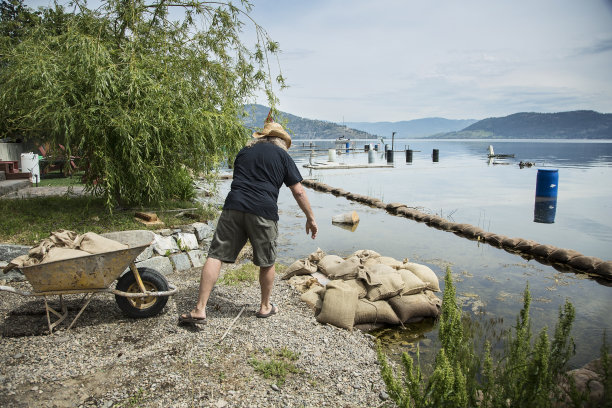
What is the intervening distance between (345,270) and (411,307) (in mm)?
914

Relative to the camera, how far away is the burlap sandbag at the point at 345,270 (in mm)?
5176

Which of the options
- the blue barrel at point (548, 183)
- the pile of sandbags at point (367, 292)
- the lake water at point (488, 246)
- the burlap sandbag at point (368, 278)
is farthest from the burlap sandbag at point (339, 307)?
the blue barrel at point (548, 183)

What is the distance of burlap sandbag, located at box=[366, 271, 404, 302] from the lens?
4.81 m

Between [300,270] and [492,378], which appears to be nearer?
[492,378]

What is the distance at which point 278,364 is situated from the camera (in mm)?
3158

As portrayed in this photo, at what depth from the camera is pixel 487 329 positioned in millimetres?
4629

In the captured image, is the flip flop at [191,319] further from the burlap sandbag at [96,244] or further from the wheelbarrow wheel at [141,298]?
the burlap sandbag at [96,244]

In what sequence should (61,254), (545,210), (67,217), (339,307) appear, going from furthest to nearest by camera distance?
(545,210) < (67,217) < (339,307) < (61,254)

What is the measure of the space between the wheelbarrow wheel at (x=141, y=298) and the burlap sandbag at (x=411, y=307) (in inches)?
96.3

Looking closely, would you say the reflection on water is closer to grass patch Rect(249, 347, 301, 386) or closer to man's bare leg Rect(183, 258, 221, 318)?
grass patch Rect(249, 347, 301, 386)

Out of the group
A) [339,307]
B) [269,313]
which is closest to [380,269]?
[339,307]

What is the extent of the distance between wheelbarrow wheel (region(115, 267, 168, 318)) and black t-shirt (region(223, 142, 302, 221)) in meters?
0.92

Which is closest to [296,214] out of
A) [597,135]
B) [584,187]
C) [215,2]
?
[215,2]

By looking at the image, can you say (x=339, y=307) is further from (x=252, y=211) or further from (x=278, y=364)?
(x=252, y=211)
